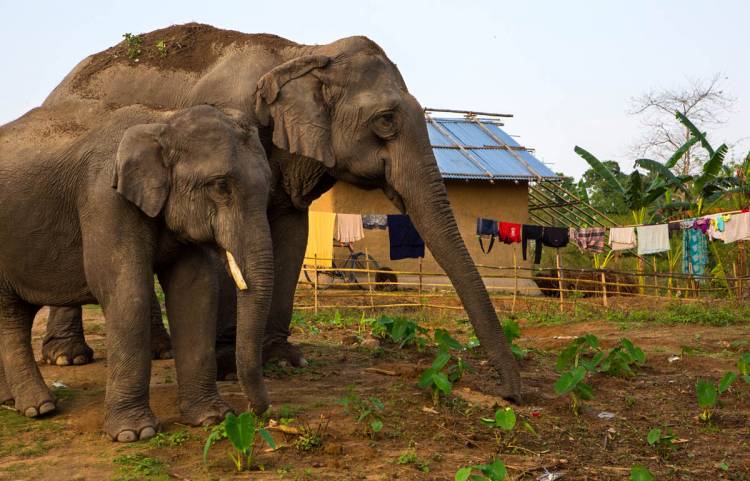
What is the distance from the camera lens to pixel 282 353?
8.37m

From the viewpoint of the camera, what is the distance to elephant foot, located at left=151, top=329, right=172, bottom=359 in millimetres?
8836

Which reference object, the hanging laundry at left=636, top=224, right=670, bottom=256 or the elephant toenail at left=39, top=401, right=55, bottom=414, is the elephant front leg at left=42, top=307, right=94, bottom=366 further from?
the hanging laundry at left=636, top=224, right=670, bottom=256

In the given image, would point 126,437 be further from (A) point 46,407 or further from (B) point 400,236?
(B) point 400,236

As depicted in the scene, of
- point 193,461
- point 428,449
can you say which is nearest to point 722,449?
point 428,449

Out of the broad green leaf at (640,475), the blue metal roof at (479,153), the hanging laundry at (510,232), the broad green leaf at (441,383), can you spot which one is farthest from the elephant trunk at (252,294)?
the blue metal roof at (479,153)

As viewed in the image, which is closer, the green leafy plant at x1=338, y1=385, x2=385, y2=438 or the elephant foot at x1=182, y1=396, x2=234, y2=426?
the green leafy plant at x1=338, y1=385, x2=385, y2=438

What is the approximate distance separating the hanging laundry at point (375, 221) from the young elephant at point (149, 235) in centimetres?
1052

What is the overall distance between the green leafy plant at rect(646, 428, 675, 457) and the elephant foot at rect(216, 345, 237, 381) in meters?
3.31

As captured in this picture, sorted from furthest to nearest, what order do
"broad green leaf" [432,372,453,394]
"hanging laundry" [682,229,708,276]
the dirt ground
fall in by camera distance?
"hanging laundry" [682,229,708,276]
"broad green leaf" [432,372,453,394]
the dirt ground

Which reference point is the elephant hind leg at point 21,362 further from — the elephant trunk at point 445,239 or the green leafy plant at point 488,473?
the green leafy plant at point 488,473

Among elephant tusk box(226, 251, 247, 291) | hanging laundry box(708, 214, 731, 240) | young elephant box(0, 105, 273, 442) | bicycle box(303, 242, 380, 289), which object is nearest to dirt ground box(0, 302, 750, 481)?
young elephant box(0, 105, 273, 442)

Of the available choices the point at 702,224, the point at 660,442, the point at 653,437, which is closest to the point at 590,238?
the point at 702,224

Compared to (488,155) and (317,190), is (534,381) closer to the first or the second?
(317,190)

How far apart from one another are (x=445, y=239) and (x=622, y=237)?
1181cm
